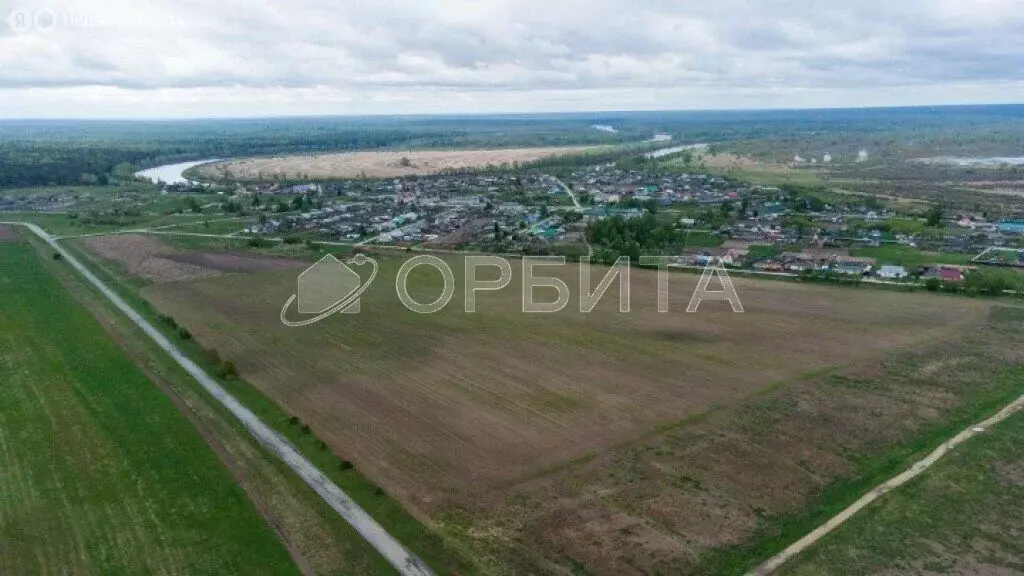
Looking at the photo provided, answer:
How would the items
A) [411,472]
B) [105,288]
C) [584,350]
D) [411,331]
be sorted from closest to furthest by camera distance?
[411,472] → [584,350] → [411,331] → [105,288]

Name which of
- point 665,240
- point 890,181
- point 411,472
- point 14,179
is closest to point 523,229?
point 665,240

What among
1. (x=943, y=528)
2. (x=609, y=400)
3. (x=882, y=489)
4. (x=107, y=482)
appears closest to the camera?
(x=943, y=528)

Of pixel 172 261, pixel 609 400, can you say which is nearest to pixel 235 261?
pixel 172 261

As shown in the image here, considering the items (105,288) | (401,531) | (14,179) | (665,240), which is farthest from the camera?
(14,179)

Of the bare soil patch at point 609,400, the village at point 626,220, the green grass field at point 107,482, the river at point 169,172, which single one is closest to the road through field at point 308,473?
the bare soil patch at point 609,400

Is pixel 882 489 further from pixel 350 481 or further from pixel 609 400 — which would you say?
pixel 350 481

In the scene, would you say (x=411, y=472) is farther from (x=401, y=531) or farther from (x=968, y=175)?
(x=968, y=175)
